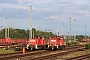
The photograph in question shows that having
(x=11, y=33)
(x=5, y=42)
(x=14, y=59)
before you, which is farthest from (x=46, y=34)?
(x=14, y=59)

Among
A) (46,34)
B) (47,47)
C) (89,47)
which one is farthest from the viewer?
(46,34)

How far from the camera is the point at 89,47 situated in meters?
43.2

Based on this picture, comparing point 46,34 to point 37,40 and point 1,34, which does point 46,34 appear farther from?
point 37,40

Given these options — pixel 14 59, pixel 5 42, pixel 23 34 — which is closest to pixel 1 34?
pixel 23 34

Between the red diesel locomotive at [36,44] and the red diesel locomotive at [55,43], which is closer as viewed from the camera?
the red diesel locomotive at [36,44]

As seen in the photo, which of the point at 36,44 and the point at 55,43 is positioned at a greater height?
the point at 55,43

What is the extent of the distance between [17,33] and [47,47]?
299 ft

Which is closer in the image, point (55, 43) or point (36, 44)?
point (36, 44)

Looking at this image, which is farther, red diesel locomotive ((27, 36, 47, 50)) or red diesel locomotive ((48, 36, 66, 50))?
red diesel locomotive ((48, 36, 66, 50))

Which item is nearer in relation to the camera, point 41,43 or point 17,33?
point 41,43

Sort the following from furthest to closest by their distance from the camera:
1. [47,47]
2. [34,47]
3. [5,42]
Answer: [5,42], [47,47], [34,47]

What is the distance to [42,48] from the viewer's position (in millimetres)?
39750

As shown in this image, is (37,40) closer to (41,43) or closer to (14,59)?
(41,43)

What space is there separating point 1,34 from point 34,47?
A: 87062 millimetres
